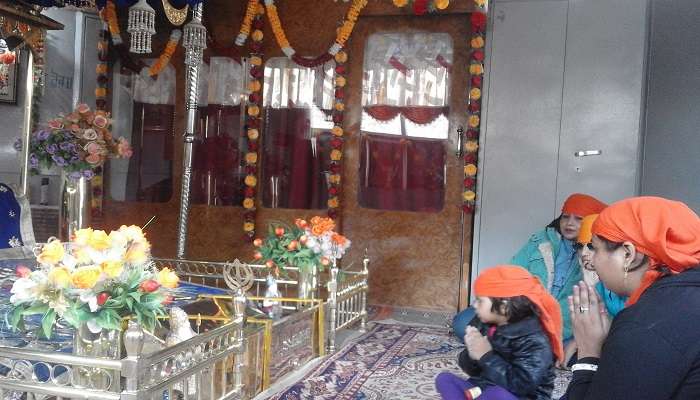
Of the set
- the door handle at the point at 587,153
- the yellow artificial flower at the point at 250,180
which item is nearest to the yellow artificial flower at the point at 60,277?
the yellow artificial flower at the point at 250,180

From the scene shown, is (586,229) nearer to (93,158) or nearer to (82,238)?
(82,238)

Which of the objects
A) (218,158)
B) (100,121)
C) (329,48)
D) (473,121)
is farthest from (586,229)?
(218,158)

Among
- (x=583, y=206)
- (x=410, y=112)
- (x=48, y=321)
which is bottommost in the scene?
(x=48, y=321)

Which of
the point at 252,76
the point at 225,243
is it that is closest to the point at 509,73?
the point at 252,76

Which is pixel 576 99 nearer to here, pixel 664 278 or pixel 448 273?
pixel 448 273

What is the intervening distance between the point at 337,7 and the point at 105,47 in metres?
2.53

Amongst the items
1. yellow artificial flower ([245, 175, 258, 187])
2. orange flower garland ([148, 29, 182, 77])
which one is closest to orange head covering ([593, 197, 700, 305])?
yellow artificial flower ([245, 175, 258, 187])

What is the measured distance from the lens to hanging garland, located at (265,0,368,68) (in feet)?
21.2

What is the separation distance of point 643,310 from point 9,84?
6.66 m

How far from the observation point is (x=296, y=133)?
6.94 metres

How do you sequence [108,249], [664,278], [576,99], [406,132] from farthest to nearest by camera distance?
[406,132] < [576,99] < [108,249] < [664,278]

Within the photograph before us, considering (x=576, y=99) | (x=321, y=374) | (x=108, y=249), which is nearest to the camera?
(x=108, y=249)

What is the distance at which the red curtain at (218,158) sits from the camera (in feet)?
23.4

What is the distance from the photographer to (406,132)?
21.9 ft
